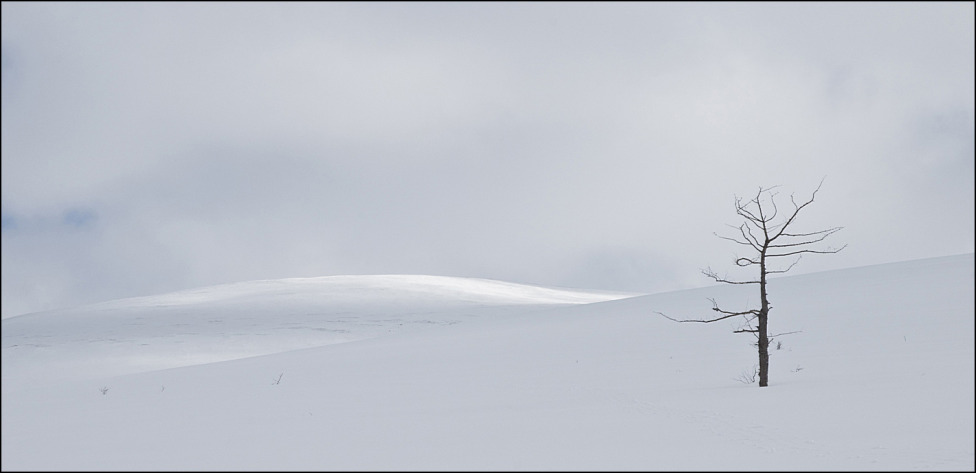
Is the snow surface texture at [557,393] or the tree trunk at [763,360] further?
the tree trunk at [763,360]

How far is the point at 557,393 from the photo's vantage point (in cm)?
1031

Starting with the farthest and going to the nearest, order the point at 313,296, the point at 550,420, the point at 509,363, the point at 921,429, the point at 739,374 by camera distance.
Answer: the point at 313,296, the point at 509,363, the point at 739,374, the point at 550,420, the point at 921,429

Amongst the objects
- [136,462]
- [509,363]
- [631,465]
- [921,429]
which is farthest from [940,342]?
[136,462]

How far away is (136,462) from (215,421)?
2.25 m

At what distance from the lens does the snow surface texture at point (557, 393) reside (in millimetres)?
6289

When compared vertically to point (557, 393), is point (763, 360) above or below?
above

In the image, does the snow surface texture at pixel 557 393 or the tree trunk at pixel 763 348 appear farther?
the tree trunk at pixel 763 348

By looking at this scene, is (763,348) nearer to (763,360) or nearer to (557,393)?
(763,360)

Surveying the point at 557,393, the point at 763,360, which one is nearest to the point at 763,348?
the point at 763,360

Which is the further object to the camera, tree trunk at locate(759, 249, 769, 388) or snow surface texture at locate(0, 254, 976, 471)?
tree trunk at locate(759, 249, 769, 388)

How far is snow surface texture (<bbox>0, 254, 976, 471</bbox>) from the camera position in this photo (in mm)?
6289

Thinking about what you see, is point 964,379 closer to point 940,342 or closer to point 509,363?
point 940,342

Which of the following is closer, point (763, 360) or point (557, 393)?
point (763, 360)

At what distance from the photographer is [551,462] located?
5.88 metres
